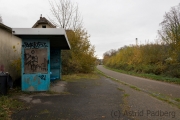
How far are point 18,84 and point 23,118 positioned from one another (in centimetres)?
591

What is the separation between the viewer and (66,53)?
19.1 meters

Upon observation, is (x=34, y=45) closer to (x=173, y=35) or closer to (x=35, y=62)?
(x=35, y=62)

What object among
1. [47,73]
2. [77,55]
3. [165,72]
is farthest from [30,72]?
[165,72]

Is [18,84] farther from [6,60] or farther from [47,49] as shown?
[47,49]

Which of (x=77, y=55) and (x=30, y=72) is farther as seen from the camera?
(x=77, y=55)

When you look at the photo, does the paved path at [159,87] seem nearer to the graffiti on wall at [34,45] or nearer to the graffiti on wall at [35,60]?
the graffiti on wall at [35,60]

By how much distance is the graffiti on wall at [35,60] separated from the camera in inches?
318

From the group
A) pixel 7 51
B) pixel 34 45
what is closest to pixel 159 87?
pixel 34 45

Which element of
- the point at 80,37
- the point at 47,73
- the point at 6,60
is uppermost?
the point at 80,37

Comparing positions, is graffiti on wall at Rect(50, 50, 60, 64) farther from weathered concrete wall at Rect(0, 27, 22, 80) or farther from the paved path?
the paved path

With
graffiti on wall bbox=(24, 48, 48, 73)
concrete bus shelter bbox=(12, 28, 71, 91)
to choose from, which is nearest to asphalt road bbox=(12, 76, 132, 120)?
concrete bus shelter bbox=(12, 28, 71, 91)

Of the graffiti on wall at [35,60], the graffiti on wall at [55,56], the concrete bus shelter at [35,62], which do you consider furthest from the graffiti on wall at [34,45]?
the graffiti on wall at [55,56]

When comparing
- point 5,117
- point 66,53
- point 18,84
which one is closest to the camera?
point 5,117

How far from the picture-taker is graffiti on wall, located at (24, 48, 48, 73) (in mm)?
8086
